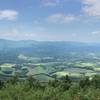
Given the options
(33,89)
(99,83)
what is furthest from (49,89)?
(99,83)

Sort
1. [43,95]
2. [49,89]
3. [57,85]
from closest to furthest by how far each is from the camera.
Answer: [43,95] < [49,89] < [57,85]

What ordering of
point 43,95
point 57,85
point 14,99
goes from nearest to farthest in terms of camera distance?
1. point 14,99
2. point 43,95
3. point 57,85

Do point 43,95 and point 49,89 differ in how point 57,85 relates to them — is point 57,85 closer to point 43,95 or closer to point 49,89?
point 49,89

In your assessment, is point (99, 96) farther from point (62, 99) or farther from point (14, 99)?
point (14, 99)

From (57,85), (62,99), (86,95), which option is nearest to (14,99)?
(62,99)

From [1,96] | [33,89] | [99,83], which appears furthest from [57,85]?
[1,96]

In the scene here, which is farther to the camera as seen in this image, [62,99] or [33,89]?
[33,89]

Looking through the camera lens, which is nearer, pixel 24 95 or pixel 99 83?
pixel 24 95

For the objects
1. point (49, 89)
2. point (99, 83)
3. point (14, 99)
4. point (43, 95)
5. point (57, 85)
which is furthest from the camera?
point (99, 83)

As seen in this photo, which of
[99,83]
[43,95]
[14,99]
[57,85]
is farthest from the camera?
[99,83]
